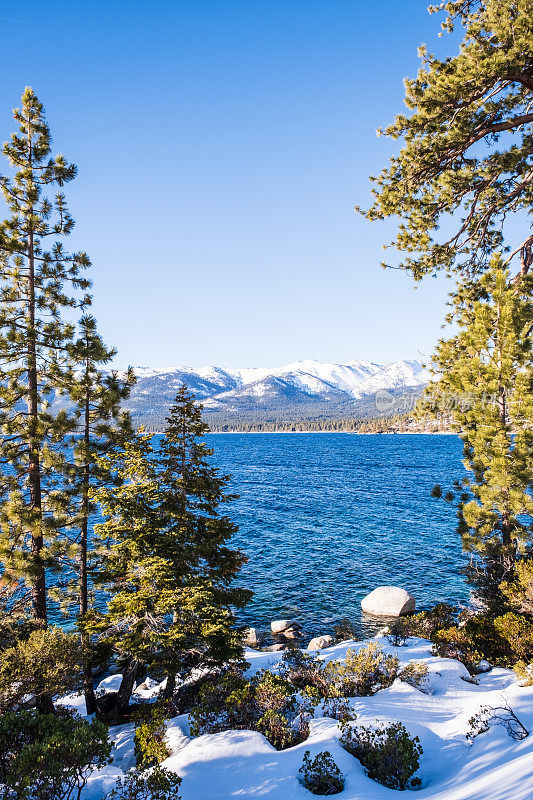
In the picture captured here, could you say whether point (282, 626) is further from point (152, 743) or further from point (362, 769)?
point (362, 769)

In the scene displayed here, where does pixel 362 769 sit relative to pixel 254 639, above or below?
above

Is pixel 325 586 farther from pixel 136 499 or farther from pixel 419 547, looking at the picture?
pixel 136 499

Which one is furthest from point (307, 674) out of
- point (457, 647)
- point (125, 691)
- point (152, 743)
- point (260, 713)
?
point (125, 691)

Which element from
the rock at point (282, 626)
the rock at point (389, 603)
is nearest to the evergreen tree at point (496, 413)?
the rock at point (389, 603)

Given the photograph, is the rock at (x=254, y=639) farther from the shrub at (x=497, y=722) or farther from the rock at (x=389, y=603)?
the shrub at (x=497, y=722)

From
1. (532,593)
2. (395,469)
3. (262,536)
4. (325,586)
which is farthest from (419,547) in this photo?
(395,469)

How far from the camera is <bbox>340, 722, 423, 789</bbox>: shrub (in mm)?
7535

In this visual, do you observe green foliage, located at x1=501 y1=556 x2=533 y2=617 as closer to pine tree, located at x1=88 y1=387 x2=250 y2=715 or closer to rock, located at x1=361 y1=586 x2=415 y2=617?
pine tree, located at x1=88 y1=387 x2=250 y2=715

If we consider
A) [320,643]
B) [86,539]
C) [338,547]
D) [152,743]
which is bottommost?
[338,547]

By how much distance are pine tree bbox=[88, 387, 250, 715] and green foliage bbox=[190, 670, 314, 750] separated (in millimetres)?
1544

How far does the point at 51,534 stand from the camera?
12445 millimetres

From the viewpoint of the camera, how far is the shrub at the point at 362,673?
11828 mm

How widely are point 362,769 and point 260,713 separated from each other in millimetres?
3107

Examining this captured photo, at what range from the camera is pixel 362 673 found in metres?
12.2
